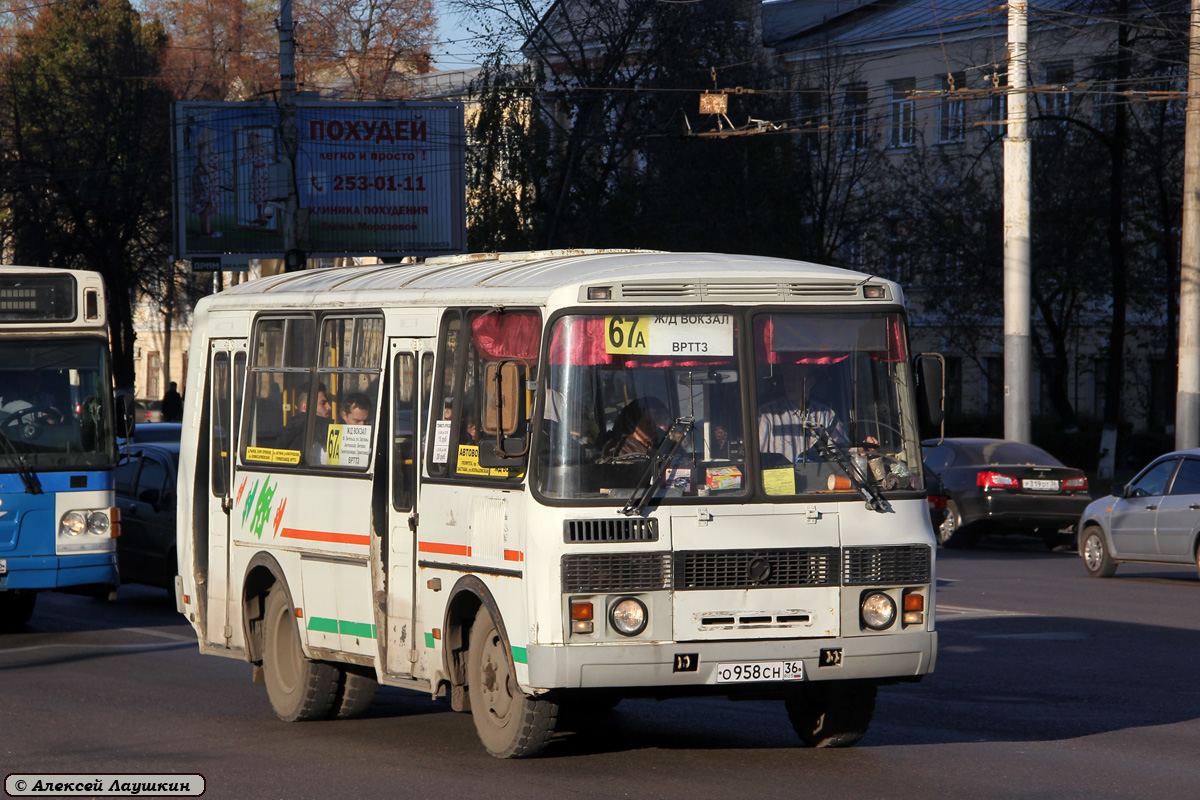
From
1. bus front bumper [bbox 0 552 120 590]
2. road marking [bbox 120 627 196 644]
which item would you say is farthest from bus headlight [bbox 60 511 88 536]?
road marking [bbox 120 627 196 644]

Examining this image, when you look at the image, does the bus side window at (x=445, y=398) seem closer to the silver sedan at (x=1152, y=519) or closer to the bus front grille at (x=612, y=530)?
the bus front grille at (x=612, y=530)

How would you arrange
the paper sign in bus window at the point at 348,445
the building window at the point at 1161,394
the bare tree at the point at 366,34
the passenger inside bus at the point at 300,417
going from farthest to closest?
1. the bare tree at the point at 366,34
2. the building window at the point at 1161,394
3. the passenger inside bus at the point at 300,417
4. the paper sign in bus window at the point at 348,445

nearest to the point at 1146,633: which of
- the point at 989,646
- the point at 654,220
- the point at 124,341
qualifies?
the point at 989,646

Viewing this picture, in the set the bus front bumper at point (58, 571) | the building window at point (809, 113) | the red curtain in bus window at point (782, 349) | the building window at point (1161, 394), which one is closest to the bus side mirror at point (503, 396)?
the red curtain in bus window at point (782, 349)

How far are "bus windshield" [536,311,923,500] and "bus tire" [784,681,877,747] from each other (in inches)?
44.9

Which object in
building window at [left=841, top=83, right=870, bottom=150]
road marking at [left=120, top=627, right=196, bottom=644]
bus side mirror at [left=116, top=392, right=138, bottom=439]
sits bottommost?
road marking at [left=120, top=627, right=196, bottom=644]

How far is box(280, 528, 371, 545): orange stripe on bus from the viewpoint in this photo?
928cm

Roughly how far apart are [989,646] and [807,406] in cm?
585

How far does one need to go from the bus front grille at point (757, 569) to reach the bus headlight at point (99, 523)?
25.3ft

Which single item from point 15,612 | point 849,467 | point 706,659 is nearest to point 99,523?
point 15,612

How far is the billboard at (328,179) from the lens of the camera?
4012 centimetres

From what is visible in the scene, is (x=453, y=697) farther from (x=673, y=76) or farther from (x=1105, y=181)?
(x=1105, y=181)

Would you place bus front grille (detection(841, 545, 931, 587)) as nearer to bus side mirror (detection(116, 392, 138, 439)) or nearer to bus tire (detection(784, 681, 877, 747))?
bus tire (detection(784, 681, 877, 747))

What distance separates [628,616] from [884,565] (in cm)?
125
